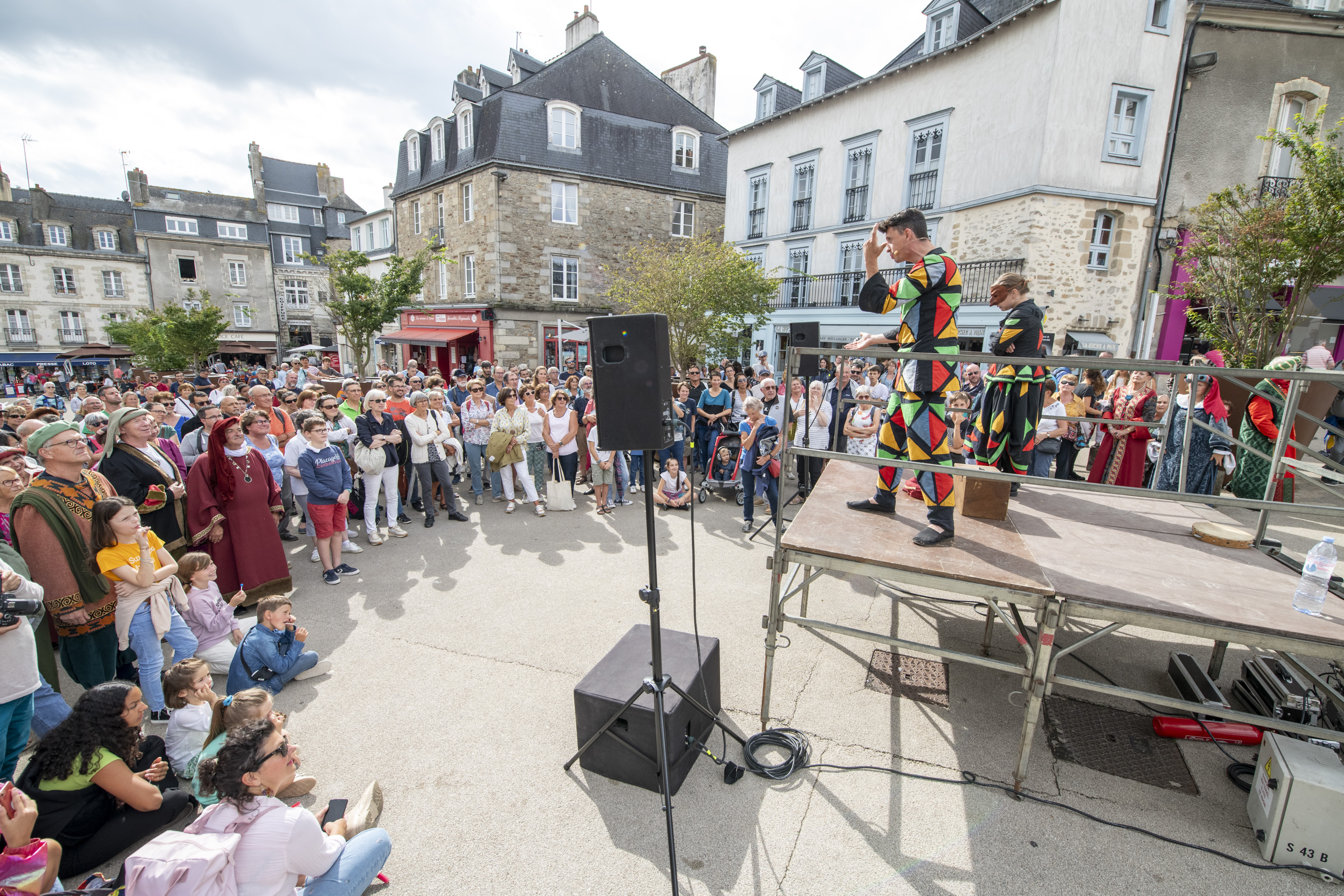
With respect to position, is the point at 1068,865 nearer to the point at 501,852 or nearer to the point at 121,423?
the point at 501,852

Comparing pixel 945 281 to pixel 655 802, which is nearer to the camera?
pixel 655 802

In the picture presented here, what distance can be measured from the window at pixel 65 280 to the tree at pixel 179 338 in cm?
1242

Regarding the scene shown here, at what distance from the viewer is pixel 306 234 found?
39.4 meters

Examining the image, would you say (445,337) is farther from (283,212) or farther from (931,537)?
(283,212)

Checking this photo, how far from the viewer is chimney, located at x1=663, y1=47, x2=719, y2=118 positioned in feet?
87.4

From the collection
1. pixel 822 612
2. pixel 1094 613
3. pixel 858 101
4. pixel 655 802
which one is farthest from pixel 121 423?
pixel 858 101

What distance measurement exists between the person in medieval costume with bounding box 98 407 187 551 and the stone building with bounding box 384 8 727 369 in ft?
56.9

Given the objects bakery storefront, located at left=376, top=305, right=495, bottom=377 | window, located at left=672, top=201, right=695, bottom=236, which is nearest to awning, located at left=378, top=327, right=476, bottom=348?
bakery storefront, located at left=376, top=305, right=495, bottom=377

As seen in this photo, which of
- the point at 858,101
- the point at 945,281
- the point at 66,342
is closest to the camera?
the point at 945,281

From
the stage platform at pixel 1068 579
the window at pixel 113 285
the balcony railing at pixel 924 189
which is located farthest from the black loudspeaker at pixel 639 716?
the window at pixel 113 285

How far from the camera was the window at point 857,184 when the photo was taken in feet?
61.4

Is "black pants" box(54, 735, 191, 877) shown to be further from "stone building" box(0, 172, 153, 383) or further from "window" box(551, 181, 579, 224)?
"stone building" box(0, 172, 153, 383)

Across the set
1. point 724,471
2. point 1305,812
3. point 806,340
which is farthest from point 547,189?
point 1305,812

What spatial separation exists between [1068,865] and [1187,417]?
348 cm
